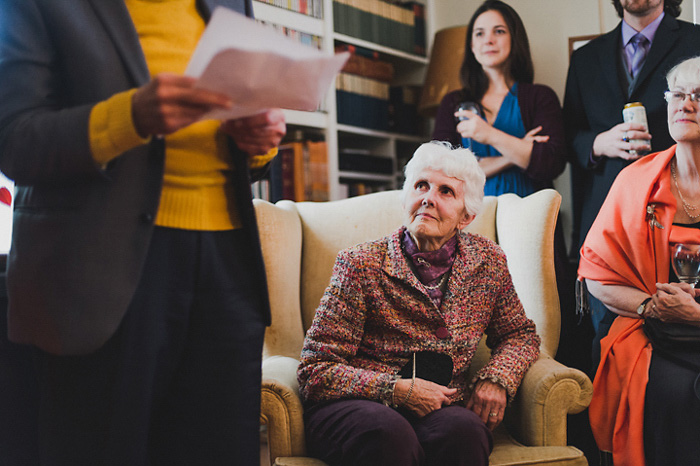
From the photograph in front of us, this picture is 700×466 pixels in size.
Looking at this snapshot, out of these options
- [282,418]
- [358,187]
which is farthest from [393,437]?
[358,187]

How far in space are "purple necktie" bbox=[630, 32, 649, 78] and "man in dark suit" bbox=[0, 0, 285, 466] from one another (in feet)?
6.25

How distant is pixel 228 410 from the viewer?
98cm

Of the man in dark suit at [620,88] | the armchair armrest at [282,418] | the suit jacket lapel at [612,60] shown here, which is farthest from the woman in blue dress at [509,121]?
the armchair armrest at [282,418]

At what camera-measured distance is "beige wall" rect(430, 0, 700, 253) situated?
11.5 feet

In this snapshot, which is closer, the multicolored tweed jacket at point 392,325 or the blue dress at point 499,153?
the multicolored tweed jacket at point 392,325

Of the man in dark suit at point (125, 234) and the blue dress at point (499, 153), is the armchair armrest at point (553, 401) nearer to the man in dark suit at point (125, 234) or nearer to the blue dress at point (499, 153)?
the man in dark suit at point (125, 234)

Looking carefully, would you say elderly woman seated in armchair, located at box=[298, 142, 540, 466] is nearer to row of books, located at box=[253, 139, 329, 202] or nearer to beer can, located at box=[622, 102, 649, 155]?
beer can, located at box=[622, 102, 649, 155]

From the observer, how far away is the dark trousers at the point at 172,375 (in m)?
0.88

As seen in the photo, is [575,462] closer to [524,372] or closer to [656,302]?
[524,372]

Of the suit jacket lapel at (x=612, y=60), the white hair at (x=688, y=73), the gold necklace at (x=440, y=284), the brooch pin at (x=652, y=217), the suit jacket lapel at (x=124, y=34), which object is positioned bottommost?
the gold necklace at (x=440, y=284)

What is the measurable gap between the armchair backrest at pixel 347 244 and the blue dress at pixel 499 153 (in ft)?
1.43

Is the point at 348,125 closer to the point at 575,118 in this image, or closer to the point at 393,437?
the point at 575,118

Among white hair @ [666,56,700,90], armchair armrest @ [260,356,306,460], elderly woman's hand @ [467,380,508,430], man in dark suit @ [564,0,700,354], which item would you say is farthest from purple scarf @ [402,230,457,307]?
white hair @ [666,56,700,90]

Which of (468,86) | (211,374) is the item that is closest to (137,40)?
(211,374)
